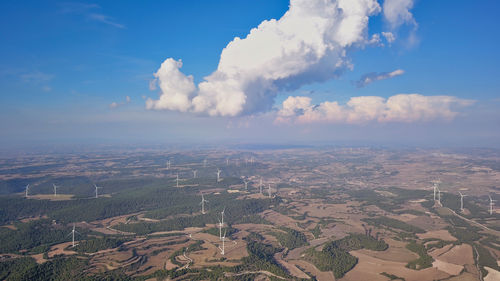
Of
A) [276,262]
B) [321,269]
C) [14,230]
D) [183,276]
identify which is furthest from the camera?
[14,230]

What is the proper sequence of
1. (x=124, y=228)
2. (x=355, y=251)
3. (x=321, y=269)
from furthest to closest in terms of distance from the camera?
(x=124, y=228), (x=355, y=251), (x=321, y=269)

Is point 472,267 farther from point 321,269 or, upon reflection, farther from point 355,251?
point 321,269

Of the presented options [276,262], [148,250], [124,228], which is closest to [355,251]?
Answer: [276,262]

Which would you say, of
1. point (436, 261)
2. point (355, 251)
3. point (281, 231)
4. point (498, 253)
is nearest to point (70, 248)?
point (281, 231)

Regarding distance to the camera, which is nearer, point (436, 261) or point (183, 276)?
point (183, 276)

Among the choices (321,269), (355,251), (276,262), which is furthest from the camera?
(355,251)

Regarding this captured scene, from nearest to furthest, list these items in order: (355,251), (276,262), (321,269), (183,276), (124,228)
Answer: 1. (183,276)
2. (321,269)
3. (276,262)
4. (355,251)
5. (124,228)

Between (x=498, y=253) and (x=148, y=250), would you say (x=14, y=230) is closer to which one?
(x=148, y=250)

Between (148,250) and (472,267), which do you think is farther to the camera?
(148,250)

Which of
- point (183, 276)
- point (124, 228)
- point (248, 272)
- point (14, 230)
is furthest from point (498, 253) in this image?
point (14, 230)
